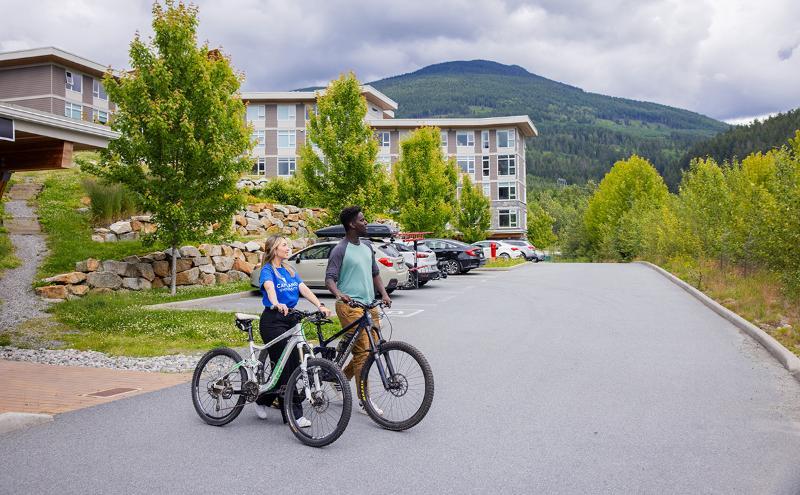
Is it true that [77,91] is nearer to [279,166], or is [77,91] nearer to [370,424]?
[279,166]

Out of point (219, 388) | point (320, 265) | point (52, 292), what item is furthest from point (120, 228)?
point (219, 388)

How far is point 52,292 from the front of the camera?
49.8 feet

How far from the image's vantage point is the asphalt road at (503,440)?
4422 mm

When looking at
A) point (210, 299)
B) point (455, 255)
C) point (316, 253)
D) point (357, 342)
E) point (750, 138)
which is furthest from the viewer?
point (750, 138)

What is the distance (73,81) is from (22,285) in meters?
43.8

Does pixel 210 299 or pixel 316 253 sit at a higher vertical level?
pixel 316 253

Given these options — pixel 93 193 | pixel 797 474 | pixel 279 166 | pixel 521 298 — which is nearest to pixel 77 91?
pixel 279 166

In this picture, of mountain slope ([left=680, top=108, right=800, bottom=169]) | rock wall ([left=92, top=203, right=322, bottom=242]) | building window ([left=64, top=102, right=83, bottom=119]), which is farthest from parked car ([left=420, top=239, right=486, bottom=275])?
mountain slope ([left=680, top=108, right=800, bottom=169])

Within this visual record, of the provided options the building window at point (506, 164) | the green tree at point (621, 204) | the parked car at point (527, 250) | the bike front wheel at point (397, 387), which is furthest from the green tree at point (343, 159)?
the building window at point (506, 164)

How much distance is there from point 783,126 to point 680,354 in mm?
123897

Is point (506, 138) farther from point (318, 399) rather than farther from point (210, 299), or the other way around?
point (318, 399)

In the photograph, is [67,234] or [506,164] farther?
[506,164]

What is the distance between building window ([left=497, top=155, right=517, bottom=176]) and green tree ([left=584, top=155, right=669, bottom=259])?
46.0ft

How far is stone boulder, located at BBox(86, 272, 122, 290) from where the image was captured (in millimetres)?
16438
